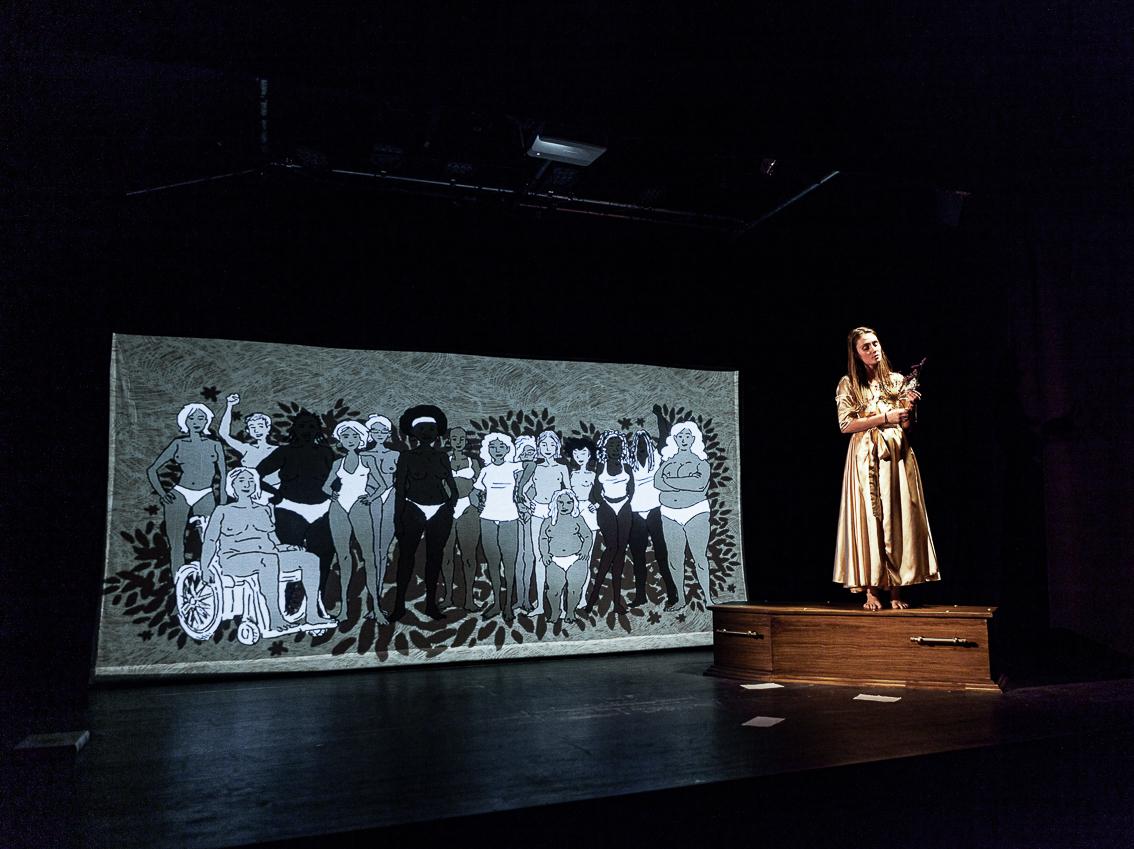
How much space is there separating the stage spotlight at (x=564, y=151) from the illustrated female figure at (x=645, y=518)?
6.69 ft

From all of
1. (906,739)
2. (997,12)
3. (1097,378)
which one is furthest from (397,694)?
(1097,378)

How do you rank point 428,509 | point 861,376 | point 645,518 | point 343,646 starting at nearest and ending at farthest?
point 861,376 < point 343,646 < point 428,509 < point 645,518

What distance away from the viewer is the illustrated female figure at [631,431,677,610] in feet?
18.2

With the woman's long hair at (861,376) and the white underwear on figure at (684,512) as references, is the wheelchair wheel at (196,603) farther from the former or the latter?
the woman's long hair at (861,376)

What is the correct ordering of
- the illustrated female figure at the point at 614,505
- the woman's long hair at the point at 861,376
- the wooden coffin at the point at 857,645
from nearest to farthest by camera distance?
the wooden coffin at the point at 857,645 < the woman's long hair at the point at 861,376 < the illustrated female figure at the point at 614,505

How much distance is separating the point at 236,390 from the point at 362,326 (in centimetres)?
88

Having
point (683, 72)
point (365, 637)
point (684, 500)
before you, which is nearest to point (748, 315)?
point (684, 500)

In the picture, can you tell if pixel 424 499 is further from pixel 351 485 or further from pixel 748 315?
pixel 748 315

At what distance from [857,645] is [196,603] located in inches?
147

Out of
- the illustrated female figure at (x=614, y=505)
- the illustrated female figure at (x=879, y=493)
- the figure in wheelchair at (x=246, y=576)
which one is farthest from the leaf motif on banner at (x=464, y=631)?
the illustrated female figure at (x=879, y=493)

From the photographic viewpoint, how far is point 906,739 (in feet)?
8.75

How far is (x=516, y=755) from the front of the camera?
257 centimetres

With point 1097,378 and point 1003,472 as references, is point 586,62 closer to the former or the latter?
point 1097,378

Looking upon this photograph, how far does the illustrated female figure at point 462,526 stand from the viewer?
5.05 metres
